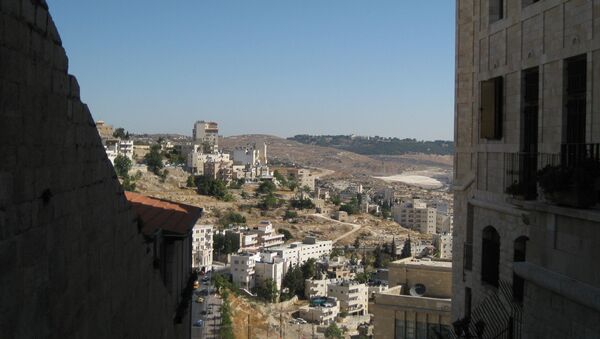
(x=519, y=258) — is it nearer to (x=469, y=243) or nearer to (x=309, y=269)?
(x=469, y=243)

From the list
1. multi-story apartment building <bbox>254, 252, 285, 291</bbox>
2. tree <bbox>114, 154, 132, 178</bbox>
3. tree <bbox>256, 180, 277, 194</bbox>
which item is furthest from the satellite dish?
tree <bbox>256, 180, 277, 194</bbox>

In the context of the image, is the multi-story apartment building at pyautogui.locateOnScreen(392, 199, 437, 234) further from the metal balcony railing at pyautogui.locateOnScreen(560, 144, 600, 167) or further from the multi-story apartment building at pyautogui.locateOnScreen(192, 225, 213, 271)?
the metal balcony railing at pyautogui.locateOnScreen(560, 144, 600, 167)

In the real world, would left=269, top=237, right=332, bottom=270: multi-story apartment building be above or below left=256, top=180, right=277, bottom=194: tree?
below

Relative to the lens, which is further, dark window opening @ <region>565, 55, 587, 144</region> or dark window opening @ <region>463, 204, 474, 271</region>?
dark window opening @ <region>463, 204, 474, 271</region>

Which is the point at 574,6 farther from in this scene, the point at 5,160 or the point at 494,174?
the point at 5,160

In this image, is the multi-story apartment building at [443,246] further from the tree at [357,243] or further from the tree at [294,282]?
the tree at [294,282]

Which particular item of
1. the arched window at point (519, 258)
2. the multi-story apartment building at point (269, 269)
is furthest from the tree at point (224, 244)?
the arched window at point (519, 258)
